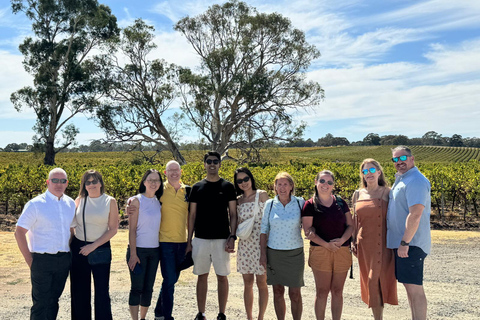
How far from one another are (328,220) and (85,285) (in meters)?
2.37

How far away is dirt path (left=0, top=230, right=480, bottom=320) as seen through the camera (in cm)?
486

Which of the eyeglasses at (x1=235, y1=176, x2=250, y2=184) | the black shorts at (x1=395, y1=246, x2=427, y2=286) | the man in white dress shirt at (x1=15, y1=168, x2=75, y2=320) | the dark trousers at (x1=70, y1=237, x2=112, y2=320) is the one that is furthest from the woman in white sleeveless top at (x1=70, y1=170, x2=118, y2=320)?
the black shorts at (x1=395, y1=246, x2=427, y2=286)

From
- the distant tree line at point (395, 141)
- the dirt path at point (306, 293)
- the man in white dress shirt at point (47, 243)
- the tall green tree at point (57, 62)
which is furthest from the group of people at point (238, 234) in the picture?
the distant tree line at point (395, 141)

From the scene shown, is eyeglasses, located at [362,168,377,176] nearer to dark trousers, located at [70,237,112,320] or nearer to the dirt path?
the dirt path

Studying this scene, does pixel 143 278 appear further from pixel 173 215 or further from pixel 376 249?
pixel 376 249

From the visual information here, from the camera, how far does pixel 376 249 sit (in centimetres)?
398

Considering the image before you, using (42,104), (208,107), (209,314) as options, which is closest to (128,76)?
(208,107)

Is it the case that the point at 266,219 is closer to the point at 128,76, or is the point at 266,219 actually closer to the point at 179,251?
the point at 179,251

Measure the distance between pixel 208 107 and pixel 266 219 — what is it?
953 inches

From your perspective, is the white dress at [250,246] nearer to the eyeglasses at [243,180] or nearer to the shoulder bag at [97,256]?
the eyeglasses at [243,180]

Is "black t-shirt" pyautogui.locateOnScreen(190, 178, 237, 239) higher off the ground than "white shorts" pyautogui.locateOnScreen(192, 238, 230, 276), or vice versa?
"black t-shirt" pyautogui.locateOnScreen(190, 178, 237, 239)

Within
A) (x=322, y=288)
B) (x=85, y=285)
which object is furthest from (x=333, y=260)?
(x=85, y=285)

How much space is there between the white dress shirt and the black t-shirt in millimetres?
1297

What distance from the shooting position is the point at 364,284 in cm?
414
